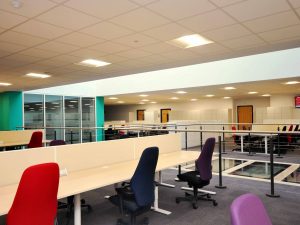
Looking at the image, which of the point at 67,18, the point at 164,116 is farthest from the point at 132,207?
the point at 164,116

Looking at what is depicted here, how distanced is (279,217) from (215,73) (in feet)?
18.0

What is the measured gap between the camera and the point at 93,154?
11.3 ft

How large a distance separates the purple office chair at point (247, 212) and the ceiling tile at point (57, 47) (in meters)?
3.86

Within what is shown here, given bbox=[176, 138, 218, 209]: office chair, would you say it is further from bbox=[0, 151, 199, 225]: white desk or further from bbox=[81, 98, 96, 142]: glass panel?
bbox=[81, 98, 96, 142]: glass panel

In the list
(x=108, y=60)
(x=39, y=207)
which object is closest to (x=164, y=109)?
(x=108, y=60)

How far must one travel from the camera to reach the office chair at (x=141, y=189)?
2637 mm

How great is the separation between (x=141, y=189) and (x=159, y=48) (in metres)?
2.75

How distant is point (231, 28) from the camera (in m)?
3.66

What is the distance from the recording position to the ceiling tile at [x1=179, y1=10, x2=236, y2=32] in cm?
319

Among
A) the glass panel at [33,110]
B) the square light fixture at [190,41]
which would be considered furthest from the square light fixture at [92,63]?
the glass panel at [33,110]

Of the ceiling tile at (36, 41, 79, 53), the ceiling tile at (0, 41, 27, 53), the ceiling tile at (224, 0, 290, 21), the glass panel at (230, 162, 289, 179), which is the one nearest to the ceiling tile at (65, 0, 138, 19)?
the ceiling tile at (224, 0, 290, 21)

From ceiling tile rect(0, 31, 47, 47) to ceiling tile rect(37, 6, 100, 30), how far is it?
0.76 m

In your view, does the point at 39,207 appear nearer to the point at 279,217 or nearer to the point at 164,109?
the point at 279,217

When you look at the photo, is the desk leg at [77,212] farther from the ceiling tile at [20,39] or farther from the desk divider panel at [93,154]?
the ceiling tile at [20,39]
